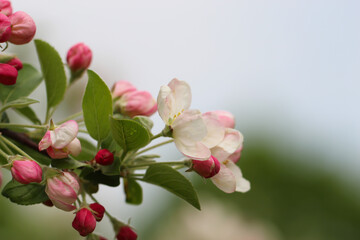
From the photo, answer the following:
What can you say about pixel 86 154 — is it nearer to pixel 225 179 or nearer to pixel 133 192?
pixel 133 192

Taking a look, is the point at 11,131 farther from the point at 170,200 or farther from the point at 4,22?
the point at 170,200

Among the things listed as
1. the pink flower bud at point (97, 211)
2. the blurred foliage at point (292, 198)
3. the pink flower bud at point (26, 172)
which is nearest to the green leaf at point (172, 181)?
the pink flower bud at point (97, 211)

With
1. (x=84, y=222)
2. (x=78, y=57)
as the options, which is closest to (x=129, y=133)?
(x=84, y=222)

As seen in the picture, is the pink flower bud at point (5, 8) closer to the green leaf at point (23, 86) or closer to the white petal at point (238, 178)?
the green leaf at point (23, 86)

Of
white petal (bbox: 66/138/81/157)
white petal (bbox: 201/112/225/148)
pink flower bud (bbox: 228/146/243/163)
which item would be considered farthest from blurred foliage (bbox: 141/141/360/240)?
white petal (bbox: 66/138/81/157)

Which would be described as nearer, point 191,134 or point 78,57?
point 191,134

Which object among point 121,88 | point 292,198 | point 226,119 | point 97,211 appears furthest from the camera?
point 292,198

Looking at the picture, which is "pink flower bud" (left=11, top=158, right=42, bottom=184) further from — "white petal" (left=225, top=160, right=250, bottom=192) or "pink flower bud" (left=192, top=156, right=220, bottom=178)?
"white petal" (left=225, top=160, right=250, bottom=192)

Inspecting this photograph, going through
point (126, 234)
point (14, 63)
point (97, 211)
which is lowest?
point (126, 234)
